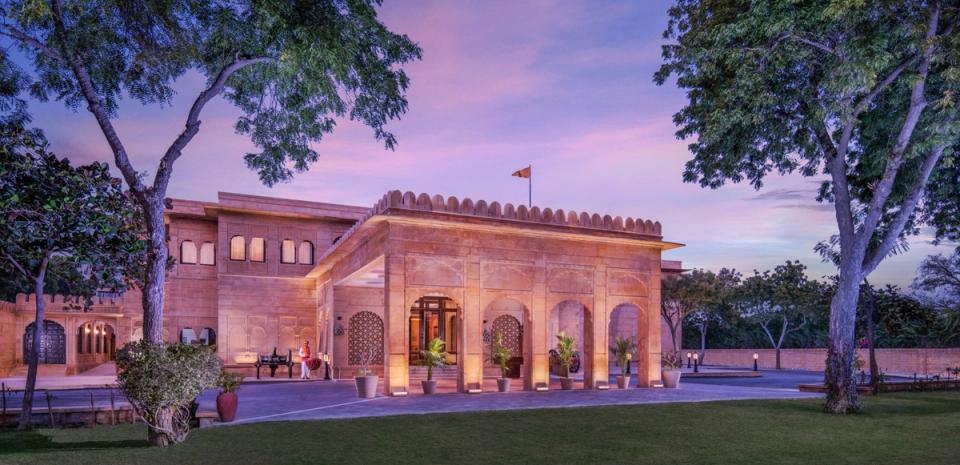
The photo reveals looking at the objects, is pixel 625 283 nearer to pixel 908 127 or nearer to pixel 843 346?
pixel 843 346

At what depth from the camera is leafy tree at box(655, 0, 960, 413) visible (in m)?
13.2

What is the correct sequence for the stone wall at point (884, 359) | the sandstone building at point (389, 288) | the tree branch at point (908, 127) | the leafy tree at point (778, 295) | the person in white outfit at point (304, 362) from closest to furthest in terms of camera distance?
the tree branch at point (908, 127), the sandstone building at point (389, 288), the person in white outfit at point (304, 362), the stone wall at point (884, 359), the leafy tree at point (778, 295)

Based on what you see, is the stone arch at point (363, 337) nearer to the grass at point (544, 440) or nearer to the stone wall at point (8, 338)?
the grass at point (544, 440)

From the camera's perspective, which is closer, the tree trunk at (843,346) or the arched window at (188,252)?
the tree trunk at (843,346)

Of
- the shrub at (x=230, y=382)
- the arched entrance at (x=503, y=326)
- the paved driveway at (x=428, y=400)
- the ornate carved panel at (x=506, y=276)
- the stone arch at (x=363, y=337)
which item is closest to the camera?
the shrub at (x=230, y=382)

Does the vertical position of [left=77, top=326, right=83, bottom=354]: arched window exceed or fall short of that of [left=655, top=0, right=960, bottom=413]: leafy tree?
it falls short

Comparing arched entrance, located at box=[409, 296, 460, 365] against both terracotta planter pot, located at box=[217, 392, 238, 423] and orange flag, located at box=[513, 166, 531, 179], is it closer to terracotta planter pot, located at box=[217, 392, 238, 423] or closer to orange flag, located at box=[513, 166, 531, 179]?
orange flag, located at box=[513, 166, 531, 179]

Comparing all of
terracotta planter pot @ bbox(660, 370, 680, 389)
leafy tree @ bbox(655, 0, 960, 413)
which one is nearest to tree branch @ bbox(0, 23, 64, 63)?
leafy tree @ bbox(655, 0, 960, 413)

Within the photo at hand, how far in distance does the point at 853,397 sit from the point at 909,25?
25.3ft

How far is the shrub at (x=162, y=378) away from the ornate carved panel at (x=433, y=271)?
750cm

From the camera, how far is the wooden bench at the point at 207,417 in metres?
11.6

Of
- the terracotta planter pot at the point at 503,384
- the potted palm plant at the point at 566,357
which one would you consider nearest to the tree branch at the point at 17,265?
the terracotta planter pot at the point at 503,384

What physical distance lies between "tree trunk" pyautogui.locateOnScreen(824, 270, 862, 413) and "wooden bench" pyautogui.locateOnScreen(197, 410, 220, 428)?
12.3 metres

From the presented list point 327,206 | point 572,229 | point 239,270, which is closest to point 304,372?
point 239,270
